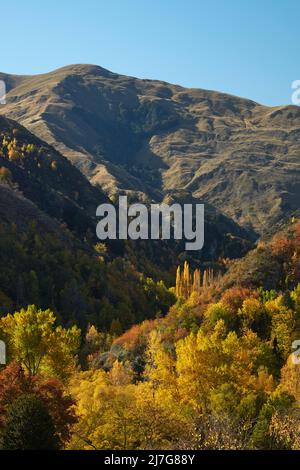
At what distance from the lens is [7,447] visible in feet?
150

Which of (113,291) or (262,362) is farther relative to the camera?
(113,291)

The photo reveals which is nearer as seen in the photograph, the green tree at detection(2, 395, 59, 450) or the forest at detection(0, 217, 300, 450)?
the green tree at detection(2, 395, 59, 450)

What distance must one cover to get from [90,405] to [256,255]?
67.4m

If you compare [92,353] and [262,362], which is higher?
[262,362]

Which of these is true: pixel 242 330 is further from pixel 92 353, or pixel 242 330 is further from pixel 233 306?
pixel 92 353

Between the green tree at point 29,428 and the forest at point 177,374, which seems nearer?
the green tree at point 29,428

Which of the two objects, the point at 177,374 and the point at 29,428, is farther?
the point at 177,374

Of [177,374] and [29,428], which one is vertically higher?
[29,428]

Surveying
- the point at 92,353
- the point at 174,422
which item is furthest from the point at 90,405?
the point at 92,353

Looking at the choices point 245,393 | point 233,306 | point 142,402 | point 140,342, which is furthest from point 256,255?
point 142,402

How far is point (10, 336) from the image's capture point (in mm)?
83062
